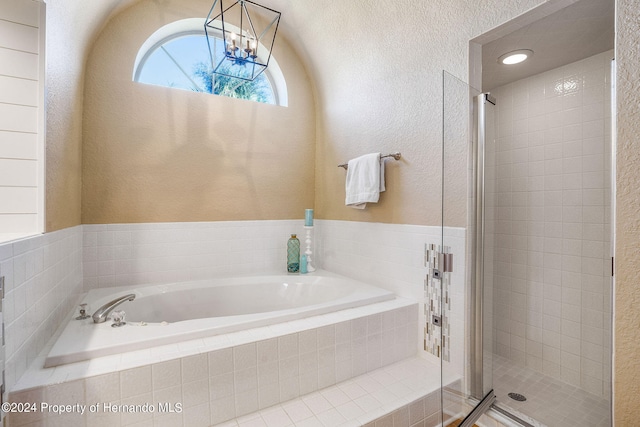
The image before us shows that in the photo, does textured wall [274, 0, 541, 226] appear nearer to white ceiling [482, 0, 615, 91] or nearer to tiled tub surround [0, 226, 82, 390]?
white ceiling [482, 0, 615, 91]

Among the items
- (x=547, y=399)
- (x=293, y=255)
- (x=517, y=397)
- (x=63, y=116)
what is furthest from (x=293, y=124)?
(x=547, y=399)

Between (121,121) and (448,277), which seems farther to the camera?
(121,121)

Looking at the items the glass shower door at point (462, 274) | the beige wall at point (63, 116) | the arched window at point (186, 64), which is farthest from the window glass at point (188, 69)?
the glass shower door at point (462, 274)

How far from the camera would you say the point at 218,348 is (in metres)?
1.35

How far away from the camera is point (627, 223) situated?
0.88 metres

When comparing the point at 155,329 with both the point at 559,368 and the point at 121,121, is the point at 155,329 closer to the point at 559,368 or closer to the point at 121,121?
the point at 121,121

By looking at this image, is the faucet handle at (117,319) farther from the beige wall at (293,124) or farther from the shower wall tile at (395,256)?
the shower wall tile at (395,256)

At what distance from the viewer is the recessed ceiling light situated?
1906mm

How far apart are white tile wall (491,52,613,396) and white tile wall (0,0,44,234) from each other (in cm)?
234

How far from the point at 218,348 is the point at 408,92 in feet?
6.31

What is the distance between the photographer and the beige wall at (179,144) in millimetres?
2229

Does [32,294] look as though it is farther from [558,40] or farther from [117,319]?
[558,40]

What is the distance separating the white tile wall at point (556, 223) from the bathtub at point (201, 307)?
1027mm

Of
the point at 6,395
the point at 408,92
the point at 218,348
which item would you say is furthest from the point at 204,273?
the point at 408,92
